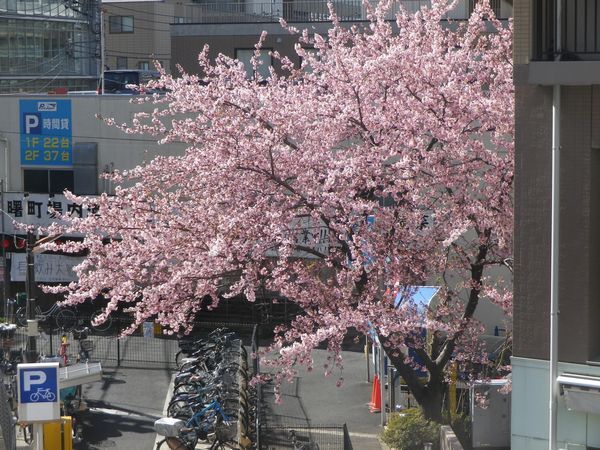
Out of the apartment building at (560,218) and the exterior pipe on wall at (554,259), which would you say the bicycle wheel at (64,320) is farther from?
the exterior pipe on wall at (554,259)

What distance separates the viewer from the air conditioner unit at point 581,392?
8.85 m

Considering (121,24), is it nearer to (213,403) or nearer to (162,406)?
(162,406)

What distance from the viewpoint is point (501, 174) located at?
13133 mm

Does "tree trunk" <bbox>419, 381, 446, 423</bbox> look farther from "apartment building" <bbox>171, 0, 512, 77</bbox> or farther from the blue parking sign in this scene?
"apartment building" <bbox>171, 0, 512, 77</bbox>

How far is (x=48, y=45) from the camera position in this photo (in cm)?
6184

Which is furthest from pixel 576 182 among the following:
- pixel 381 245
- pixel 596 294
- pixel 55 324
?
pixel 55 324

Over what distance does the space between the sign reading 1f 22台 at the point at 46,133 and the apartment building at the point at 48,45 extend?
102 feet

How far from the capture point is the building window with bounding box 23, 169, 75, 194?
30.4 m

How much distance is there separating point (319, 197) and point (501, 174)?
2492 mm

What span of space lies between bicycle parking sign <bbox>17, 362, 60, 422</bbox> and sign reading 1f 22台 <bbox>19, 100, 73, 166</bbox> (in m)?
17.6

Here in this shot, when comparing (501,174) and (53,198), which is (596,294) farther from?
(53,198)

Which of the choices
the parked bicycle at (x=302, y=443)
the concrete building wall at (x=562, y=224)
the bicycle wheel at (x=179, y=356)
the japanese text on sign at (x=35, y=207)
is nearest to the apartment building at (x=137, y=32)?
the japanese text on sign at (x=35, y=207)

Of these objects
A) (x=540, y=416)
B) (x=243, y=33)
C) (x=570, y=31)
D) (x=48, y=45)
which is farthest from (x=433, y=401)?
(x=48, y=45)

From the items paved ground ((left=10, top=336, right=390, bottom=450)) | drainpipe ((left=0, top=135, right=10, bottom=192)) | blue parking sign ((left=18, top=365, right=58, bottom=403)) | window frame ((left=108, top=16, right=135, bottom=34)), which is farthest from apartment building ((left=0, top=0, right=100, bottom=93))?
blue parking sign ((left=18, top=365, right=58, bottom=403))
